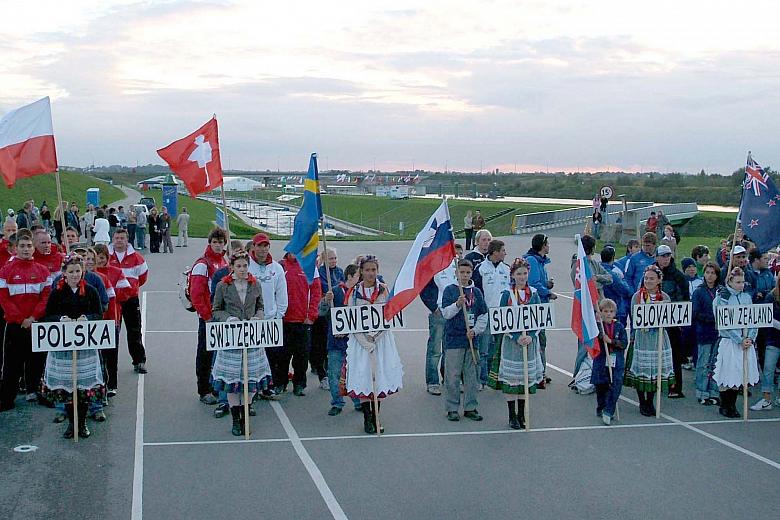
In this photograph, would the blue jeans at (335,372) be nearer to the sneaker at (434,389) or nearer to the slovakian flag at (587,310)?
the sneaker at (434,389)

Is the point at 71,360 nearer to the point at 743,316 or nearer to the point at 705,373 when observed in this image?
the point at 705,373

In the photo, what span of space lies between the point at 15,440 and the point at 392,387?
4.26 meters

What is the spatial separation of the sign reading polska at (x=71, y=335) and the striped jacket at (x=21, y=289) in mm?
1088

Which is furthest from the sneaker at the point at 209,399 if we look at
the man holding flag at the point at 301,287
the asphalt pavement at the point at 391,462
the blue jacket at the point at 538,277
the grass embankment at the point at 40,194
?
the grass embankment at the point at 40,194

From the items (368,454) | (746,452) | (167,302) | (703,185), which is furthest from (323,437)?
(703,185)

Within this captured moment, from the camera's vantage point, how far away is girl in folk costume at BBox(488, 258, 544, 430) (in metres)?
9.51

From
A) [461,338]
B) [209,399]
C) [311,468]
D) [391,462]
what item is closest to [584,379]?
[461,338]

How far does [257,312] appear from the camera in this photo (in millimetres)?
9539

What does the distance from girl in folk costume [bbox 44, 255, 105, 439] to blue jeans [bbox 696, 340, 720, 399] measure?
25.4 ft

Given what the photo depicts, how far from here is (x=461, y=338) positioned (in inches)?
379

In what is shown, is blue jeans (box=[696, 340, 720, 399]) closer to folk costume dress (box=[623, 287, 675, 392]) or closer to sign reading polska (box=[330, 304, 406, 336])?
folk costume dress (box=[623, 287, 675, 392])

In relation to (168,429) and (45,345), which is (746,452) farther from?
(45,345)

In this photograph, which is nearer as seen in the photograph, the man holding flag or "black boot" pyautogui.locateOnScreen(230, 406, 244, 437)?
"black boot" pyautogui.locateOnScreen(230, 406, 244, 437)

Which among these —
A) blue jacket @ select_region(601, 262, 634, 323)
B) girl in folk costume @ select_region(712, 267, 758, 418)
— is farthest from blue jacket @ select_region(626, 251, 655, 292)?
girl in folk costume @ select_region(712, 267, 758, 418)
